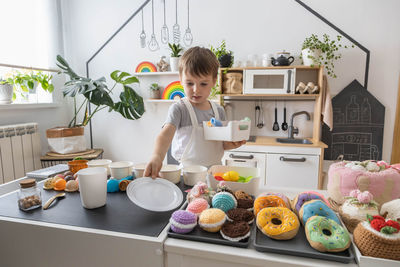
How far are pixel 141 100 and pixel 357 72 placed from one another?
2331mm

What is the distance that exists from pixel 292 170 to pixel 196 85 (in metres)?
1.60

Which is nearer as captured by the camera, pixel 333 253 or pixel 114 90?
pixel 333 253

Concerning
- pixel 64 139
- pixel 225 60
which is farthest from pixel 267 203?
pixel 64 139

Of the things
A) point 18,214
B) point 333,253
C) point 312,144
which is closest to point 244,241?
point 333,253

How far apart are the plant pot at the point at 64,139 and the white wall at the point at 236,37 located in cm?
62

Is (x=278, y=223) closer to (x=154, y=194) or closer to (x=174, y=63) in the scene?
(x=154, y=194)

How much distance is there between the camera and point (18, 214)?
852mm

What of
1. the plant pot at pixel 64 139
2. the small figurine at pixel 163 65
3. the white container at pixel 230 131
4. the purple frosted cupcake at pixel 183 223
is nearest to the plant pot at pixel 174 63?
the small figurine at pixel 163 65

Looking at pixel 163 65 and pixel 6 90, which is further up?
pixel 163 65

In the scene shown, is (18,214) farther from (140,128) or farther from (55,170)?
(140,128)

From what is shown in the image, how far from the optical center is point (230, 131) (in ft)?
3.58

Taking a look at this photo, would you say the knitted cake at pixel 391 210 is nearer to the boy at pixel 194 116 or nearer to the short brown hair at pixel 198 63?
the boy at pixel 194 116

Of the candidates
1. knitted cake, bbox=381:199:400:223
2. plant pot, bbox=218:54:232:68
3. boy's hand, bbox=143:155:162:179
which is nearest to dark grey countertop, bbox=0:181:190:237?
boy's hand, bbox=143:155:162:179

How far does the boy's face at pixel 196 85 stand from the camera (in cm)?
116
